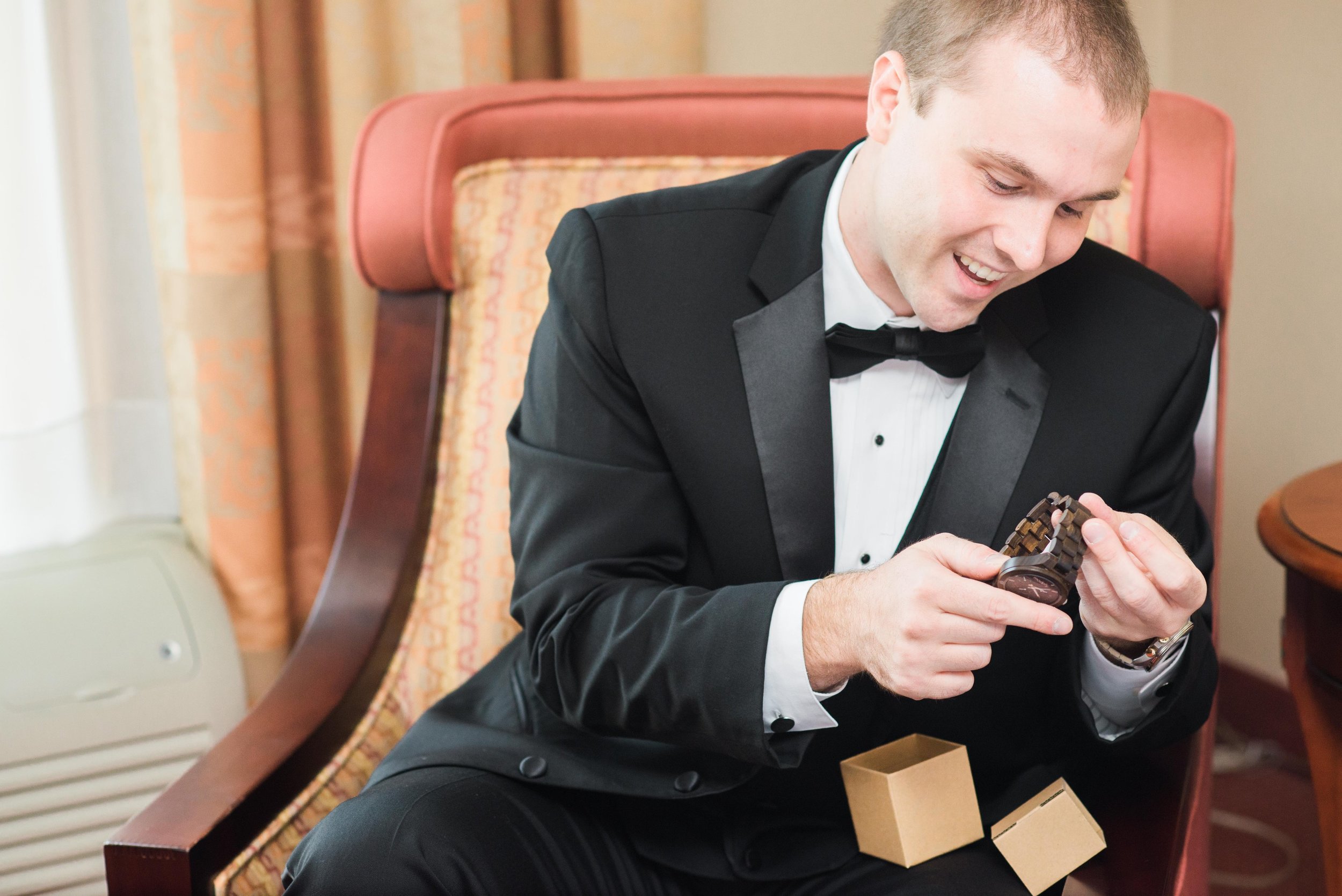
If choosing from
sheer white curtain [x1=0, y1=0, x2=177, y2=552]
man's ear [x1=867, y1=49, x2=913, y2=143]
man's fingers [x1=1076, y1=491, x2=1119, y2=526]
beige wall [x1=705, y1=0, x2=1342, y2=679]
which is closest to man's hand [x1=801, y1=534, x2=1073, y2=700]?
man's fingers [x1=1076, y1=491, x2=1119, y2=526]

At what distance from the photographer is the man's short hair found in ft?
3.37

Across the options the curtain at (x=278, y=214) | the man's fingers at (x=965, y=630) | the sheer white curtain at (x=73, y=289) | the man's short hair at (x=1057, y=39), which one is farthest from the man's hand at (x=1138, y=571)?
the sheer white curtain at (x=73, y=289)

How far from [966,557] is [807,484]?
0.97 ft

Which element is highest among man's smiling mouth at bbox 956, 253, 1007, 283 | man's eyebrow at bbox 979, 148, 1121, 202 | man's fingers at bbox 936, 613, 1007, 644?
man's eyebrow at bbox 979, 148, 1121, 202

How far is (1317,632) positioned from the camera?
1.29m

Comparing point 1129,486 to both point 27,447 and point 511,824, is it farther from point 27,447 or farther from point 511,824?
point 27,447

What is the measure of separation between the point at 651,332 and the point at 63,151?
3.64 feet

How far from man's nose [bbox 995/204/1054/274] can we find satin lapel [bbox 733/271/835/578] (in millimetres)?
238

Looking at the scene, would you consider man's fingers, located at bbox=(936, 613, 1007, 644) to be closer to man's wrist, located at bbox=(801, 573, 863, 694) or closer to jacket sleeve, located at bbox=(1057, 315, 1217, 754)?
man's wrist, located at bbox=(801, 573, 863, 694)

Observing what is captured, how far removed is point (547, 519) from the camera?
122 centimetres

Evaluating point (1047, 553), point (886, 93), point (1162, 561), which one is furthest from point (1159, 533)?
point (886, 93)

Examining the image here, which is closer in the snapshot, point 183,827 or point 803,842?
point 183,827

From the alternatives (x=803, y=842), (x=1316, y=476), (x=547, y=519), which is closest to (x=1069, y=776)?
(x=803, y=842)

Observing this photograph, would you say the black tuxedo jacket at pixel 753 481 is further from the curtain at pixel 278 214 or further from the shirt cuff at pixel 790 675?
the curtain at pixel 278 214
